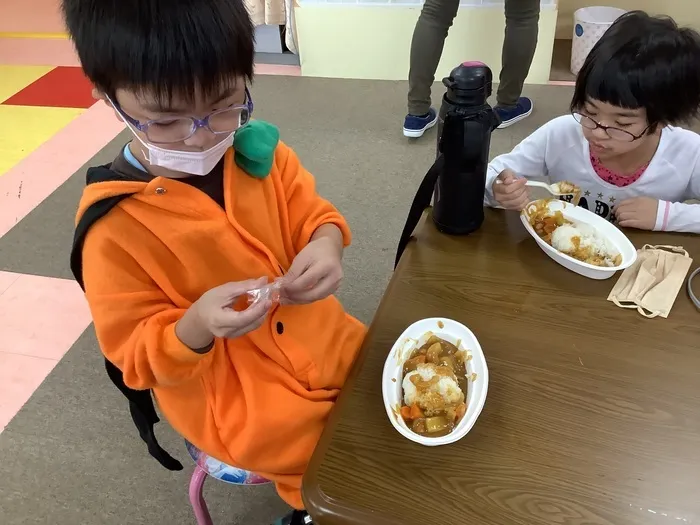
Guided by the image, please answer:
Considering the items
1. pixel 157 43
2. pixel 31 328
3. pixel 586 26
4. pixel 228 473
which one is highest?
pixel 157 43

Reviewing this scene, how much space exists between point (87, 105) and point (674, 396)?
2862 millimetres

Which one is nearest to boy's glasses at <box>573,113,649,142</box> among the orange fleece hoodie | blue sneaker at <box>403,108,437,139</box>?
the orange fleece hoodie

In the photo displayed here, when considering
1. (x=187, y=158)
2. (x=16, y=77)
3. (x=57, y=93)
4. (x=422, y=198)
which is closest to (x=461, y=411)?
(x=422, y=198)

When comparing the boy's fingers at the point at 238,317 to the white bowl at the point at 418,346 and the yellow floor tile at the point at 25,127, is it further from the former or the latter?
the yellow floor tile at the point at 25,127

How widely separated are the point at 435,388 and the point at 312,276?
0.72 ft

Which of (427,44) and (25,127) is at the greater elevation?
(427,44)

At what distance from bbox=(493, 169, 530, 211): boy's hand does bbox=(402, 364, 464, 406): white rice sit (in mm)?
395

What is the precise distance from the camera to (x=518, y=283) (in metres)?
0.87

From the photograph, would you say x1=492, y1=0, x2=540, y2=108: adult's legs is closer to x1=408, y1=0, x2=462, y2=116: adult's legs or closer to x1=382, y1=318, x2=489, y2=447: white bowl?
x1=408, y1=0, x2=462, y2=116: adult's legs

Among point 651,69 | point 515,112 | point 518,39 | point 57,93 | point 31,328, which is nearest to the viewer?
point 651,69

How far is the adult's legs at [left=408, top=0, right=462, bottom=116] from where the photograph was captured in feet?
7.61

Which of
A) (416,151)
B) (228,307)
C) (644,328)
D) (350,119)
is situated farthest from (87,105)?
(644,328)

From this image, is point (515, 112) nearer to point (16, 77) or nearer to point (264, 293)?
point (264, 293)

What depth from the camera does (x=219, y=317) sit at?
26.8 inches
